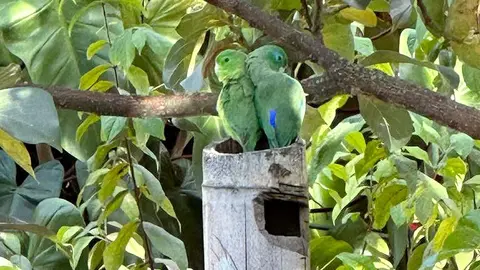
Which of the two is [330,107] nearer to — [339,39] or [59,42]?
[339,39]

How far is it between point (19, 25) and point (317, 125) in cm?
50

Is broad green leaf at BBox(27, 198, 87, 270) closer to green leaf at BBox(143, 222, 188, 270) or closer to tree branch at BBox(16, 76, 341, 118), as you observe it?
green leaf at BBox(143, 222, 188, 270)

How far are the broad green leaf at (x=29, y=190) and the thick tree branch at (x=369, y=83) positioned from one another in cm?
83

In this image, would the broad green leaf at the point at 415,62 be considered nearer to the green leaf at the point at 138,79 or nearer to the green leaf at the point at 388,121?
the green leaf at the point at 388,121

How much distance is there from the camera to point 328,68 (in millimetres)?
608

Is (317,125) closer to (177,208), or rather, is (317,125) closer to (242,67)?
(242,67)

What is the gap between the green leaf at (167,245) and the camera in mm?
878

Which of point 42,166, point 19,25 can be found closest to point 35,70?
point 19,25

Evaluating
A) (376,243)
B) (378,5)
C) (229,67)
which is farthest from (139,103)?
(376,243)

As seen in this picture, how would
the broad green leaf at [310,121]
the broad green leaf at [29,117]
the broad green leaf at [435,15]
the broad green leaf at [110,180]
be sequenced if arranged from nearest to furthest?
1. the broad green leaf at [29,117]
2. the broad green leaf at [435,15]
3. the broad green leaf at [310,121]
4. the broad green leaf at [110,180]

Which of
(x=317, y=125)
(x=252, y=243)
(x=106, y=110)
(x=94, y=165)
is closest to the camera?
(x=252, y=243)

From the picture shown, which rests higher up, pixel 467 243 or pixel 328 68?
pixel 328 68

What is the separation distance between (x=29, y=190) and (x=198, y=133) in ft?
1.59

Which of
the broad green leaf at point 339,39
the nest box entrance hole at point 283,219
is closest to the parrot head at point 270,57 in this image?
the nest box entrance hole at point 283,219
